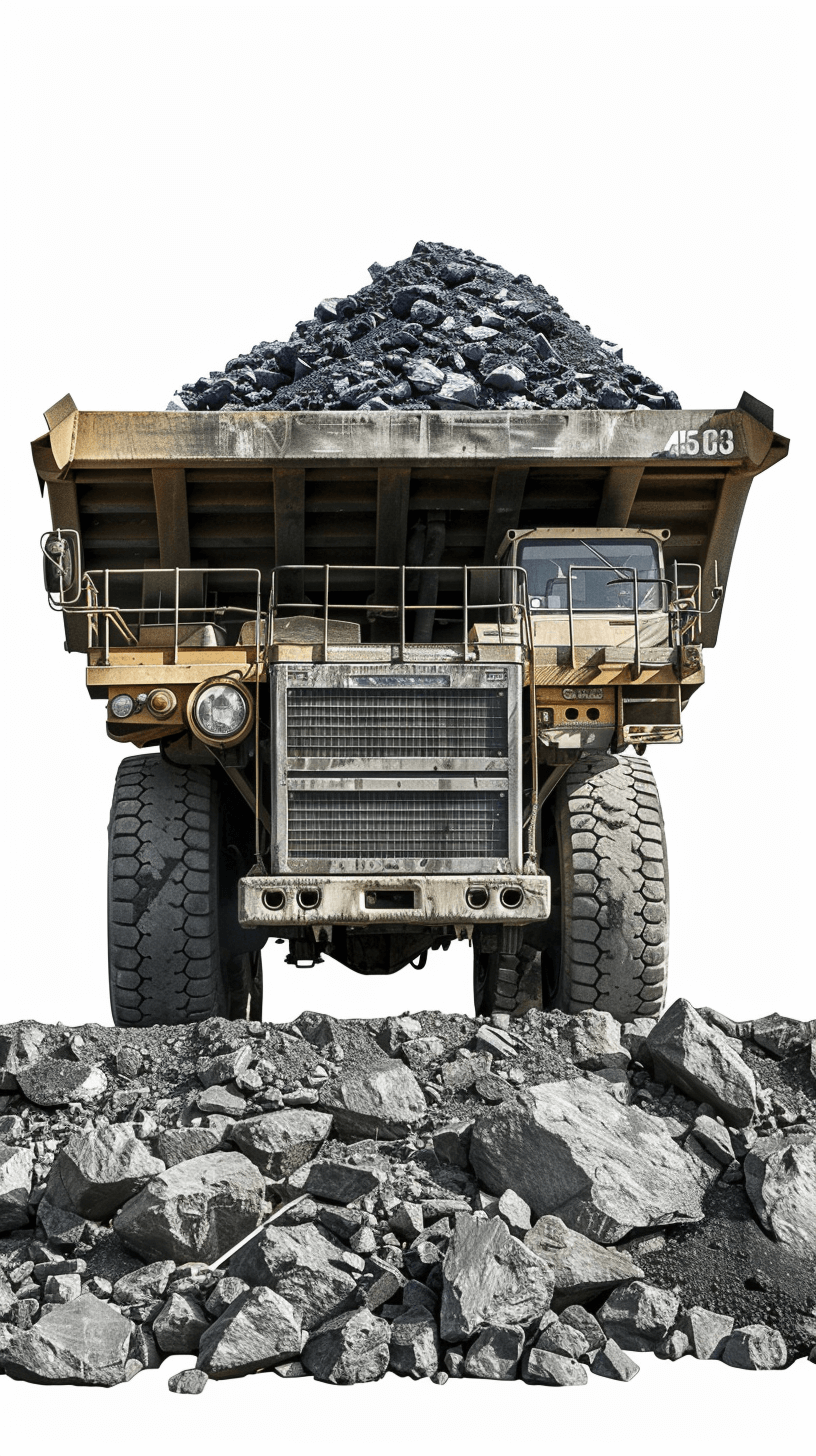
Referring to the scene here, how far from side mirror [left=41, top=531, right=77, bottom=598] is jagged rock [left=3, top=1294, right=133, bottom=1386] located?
12.7ft

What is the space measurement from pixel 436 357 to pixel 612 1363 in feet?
23.4

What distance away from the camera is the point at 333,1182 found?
21.5 ft

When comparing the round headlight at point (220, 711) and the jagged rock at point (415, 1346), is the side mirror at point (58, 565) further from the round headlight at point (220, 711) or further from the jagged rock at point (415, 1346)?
the jagged rock at point (415, 1346)

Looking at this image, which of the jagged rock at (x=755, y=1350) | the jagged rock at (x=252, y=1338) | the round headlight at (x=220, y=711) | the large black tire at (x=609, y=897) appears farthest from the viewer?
the large black tire at (x=609, y=897)

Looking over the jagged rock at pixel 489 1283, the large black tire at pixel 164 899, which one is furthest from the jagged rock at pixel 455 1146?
the large black tire at pixel 164 899

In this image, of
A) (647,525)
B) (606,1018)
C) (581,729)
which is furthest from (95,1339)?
(647,525)

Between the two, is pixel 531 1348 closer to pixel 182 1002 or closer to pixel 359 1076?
pixel 359 1076

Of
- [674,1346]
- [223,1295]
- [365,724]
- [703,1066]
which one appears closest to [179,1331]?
[223,1295]

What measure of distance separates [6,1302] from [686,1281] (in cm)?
257

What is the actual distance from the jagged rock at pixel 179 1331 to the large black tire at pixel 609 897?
325 cm

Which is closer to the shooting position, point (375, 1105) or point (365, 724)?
point (375, 1105)

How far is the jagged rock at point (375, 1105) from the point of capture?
695 centimetres

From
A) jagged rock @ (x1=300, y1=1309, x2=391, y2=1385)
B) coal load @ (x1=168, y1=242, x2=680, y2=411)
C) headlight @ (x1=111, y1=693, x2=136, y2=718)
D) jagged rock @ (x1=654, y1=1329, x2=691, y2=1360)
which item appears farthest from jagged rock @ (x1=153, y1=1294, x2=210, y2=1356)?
coal load @ (x1=168, y1=242, x2=680, y2=411)

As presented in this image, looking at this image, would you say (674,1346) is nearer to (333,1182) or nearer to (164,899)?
(333,1182)
